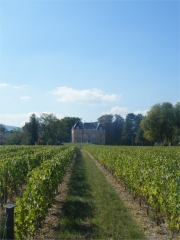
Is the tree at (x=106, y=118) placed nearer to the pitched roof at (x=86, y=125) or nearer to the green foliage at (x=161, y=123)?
the pitched roof at (x=86, y=125)

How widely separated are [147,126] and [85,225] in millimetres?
61692

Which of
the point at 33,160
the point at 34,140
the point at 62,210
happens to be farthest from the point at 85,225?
the point at 34,140

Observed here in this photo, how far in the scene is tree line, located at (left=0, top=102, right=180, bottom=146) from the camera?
64.9 meters

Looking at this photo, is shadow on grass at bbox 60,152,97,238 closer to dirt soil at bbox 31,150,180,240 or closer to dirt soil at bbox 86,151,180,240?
dirt soil at bbox 31,150,180,240

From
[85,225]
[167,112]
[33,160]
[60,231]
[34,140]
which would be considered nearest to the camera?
[60,231]

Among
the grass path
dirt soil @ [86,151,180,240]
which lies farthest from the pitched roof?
dirt soil @ [86,151,180,240]

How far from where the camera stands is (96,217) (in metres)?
7.41

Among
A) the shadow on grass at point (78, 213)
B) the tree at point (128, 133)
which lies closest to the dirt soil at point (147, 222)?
the shadow on grass at point (78, 213)

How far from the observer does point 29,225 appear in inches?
203

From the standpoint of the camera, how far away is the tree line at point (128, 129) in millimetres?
64938

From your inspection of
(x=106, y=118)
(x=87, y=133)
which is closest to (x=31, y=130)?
(x=87, y=133)

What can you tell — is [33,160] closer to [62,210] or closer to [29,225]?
[62,210]

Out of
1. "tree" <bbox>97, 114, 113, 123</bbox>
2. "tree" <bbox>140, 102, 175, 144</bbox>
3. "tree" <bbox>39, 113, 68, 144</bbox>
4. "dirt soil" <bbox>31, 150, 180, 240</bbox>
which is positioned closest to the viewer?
"dirt soil" <bbox>31, 150, 180, 240</bbox>

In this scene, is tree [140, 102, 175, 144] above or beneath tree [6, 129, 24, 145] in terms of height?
above
